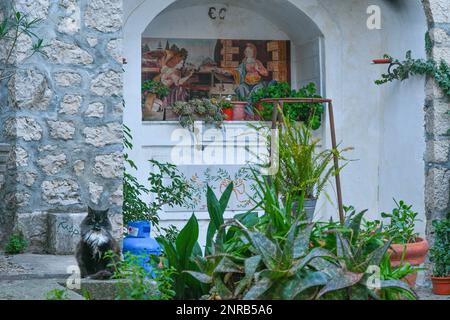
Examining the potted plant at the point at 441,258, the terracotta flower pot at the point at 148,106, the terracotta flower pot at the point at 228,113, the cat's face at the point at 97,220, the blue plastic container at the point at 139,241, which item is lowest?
the potted plant at the point at 441,258

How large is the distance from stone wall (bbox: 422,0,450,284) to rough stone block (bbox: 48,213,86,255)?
10.2ft

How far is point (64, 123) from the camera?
549cm

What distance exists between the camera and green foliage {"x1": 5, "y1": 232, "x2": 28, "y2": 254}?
5332mm

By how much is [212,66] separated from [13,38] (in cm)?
310

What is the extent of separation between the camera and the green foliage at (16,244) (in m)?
5.33

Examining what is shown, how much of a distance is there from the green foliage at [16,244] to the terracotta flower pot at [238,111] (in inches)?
119

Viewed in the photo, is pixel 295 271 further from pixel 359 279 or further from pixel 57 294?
pixel 57 294

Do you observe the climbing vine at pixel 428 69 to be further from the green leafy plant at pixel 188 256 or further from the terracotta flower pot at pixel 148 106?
the green leafy plant at pixel 188 256

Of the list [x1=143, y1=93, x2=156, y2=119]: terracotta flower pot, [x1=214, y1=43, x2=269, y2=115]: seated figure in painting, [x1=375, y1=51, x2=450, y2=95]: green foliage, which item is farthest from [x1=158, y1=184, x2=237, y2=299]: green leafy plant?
[x1=214, y1=43, x2=269, y2=115]: seated figure in painting

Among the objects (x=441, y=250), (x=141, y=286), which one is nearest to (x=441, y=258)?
(x=441, y=250)

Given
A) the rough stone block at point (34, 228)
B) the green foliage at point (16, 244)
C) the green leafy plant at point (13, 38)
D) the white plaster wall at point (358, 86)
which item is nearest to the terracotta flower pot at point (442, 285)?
the white plaster wall at point (358, 86)

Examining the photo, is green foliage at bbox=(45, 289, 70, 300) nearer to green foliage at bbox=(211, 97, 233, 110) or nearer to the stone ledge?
the stone ledge
